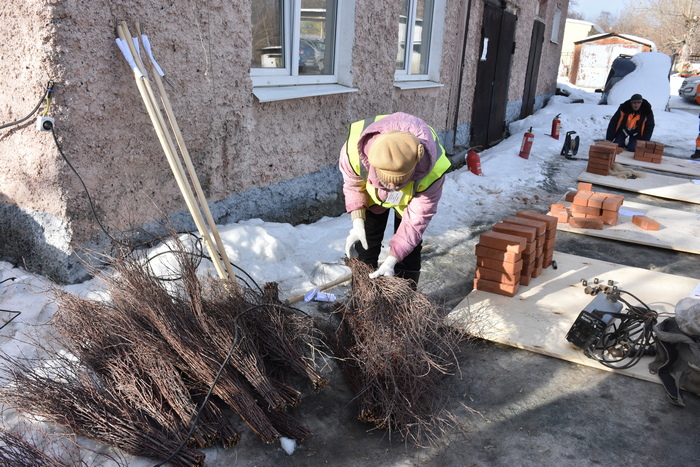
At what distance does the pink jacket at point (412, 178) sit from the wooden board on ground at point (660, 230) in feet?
10.4

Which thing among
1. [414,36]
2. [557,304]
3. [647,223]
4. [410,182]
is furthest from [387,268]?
[414,36]

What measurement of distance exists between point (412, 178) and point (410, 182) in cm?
7

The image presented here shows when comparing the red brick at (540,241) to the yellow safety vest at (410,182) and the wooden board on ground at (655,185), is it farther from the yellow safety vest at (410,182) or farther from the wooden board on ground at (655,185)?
the wooden board on ground at (655,185)

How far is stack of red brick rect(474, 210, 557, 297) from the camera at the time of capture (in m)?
3.79

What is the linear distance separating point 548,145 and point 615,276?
6321mm

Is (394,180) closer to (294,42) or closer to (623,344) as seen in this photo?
(623,344)

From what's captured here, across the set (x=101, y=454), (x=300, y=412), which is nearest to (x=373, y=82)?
(x=300, y=412)

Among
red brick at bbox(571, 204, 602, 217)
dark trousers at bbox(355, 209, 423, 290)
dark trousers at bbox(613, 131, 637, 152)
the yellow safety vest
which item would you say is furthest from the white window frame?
dark trousers at bbox(613, 131, 637, 152)

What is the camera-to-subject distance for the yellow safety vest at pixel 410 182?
3.02m

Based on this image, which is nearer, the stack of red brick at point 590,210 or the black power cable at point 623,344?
the black power cable at point 623,344

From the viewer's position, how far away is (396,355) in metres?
2.58

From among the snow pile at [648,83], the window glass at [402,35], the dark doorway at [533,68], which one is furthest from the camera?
the snow pile at [648,83]

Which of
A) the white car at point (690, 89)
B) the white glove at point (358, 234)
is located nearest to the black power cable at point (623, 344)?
the white glove at point (358, 234)

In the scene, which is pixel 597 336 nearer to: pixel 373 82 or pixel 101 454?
pixel 101 454
